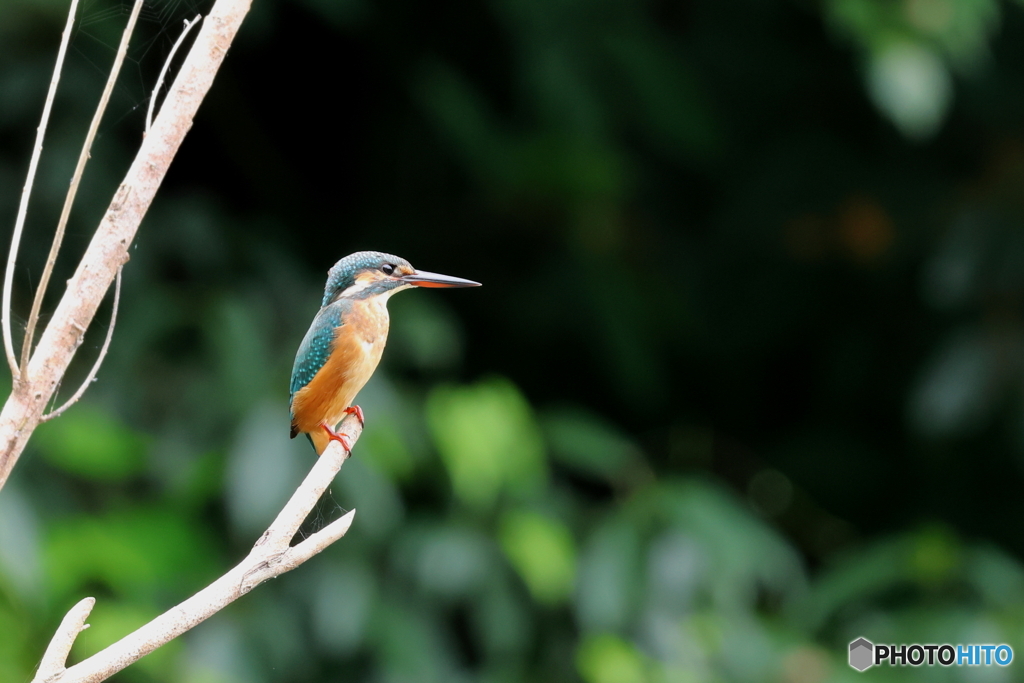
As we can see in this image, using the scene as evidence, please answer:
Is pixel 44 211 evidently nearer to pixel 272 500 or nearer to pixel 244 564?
pixel 272 500

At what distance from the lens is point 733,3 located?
4203 millimetres

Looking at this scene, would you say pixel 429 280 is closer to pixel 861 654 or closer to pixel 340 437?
pixel 340 437

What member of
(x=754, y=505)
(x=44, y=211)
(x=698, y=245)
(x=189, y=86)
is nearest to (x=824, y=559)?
(x=754, y=505)

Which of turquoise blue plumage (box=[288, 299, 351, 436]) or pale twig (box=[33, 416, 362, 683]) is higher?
turquoise blue plumage (box=[288, 299, 351, 436])

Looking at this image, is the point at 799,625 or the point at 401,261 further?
the point at 799,625

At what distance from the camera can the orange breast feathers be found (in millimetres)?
953

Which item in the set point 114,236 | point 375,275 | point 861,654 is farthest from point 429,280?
point 861,654

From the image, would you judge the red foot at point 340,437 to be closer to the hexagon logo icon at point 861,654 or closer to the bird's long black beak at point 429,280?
the bird's long black beak at point 429,280

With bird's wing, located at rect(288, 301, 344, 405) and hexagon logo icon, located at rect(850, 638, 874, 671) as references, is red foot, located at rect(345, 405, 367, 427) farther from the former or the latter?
hexagon logo icon, located at rect(850, 638, 874, 671)

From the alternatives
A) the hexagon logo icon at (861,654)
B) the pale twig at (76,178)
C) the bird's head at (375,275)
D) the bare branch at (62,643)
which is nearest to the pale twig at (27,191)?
the pale twig at (76,178)

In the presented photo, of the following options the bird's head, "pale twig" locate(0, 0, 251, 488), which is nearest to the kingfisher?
the bird's head

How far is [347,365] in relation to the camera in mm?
957

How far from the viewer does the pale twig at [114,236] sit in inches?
30.1

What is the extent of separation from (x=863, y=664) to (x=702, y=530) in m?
0.72
